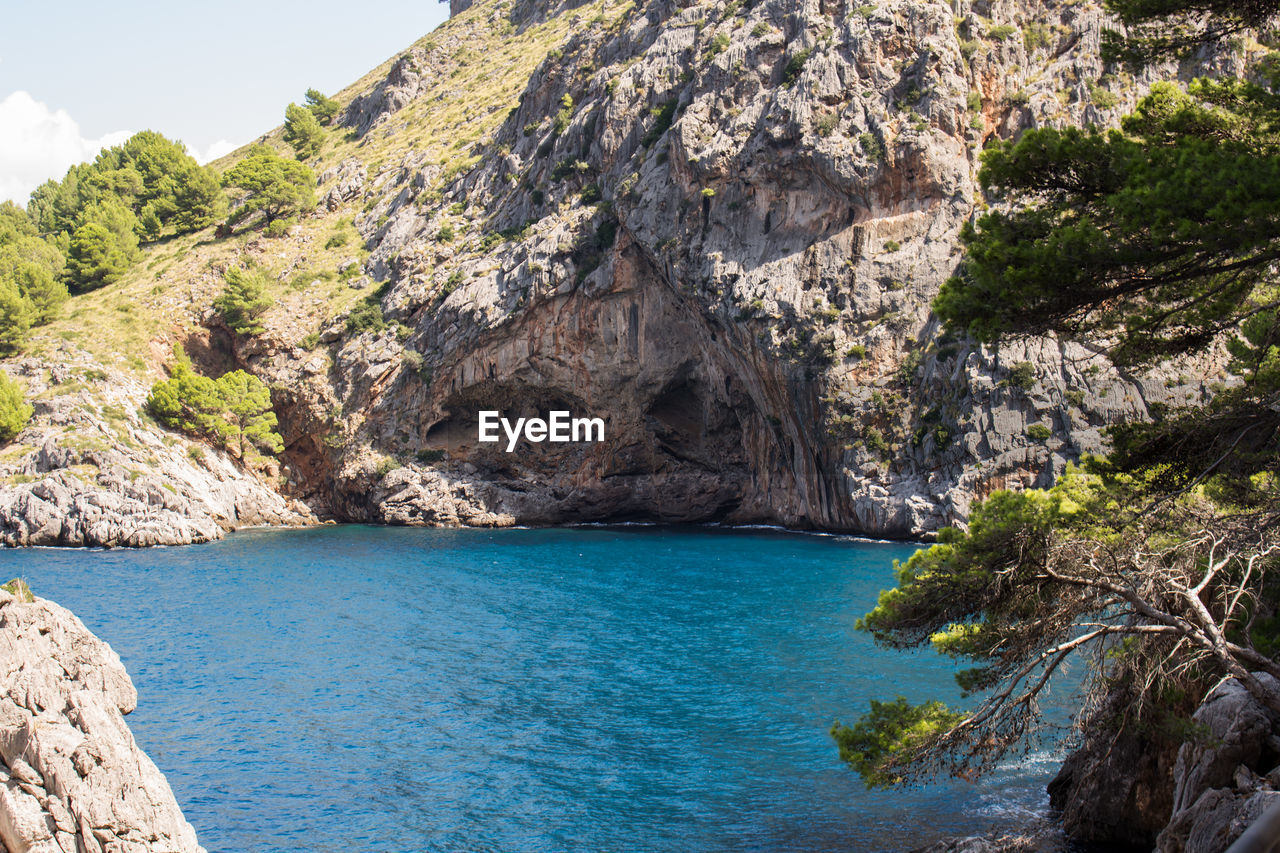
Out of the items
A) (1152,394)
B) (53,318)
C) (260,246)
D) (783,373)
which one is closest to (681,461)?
(783,373)

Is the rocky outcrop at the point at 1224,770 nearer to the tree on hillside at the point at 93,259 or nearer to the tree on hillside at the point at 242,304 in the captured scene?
the tree on hillside at the point at 242,304

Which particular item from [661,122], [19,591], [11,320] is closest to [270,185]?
[11,320]

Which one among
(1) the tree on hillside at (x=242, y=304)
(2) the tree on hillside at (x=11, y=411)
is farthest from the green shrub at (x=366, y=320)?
(2) the tree on hillside at (x=11, y=411)

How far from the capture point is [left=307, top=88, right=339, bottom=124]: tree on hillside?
10481 centimetres

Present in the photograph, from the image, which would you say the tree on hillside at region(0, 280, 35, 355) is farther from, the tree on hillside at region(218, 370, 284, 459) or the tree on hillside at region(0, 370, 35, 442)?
the tree on hillside at region(218, 370, 284, 459)

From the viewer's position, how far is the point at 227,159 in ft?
358

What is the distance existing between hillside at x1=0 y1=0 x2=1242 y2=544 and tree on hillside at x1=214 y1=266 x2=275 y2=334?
4.39ft

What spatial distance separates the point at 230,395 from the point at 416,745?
4976 cm

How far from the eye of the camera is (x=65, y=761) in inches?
518

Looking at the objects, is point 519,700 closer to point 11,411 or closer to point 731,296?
point 731,296

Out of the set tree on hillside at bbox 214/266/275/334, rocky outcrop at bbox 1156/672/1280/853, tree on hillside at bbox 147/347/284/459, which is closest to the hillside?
tree on hillside at bbox 214/266/275/334

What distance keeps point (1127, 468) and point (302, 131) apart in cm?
9983

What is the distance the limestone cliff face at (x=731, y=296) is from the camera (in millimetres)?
47906

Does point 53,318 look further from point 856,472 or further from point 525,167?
point 856,472
